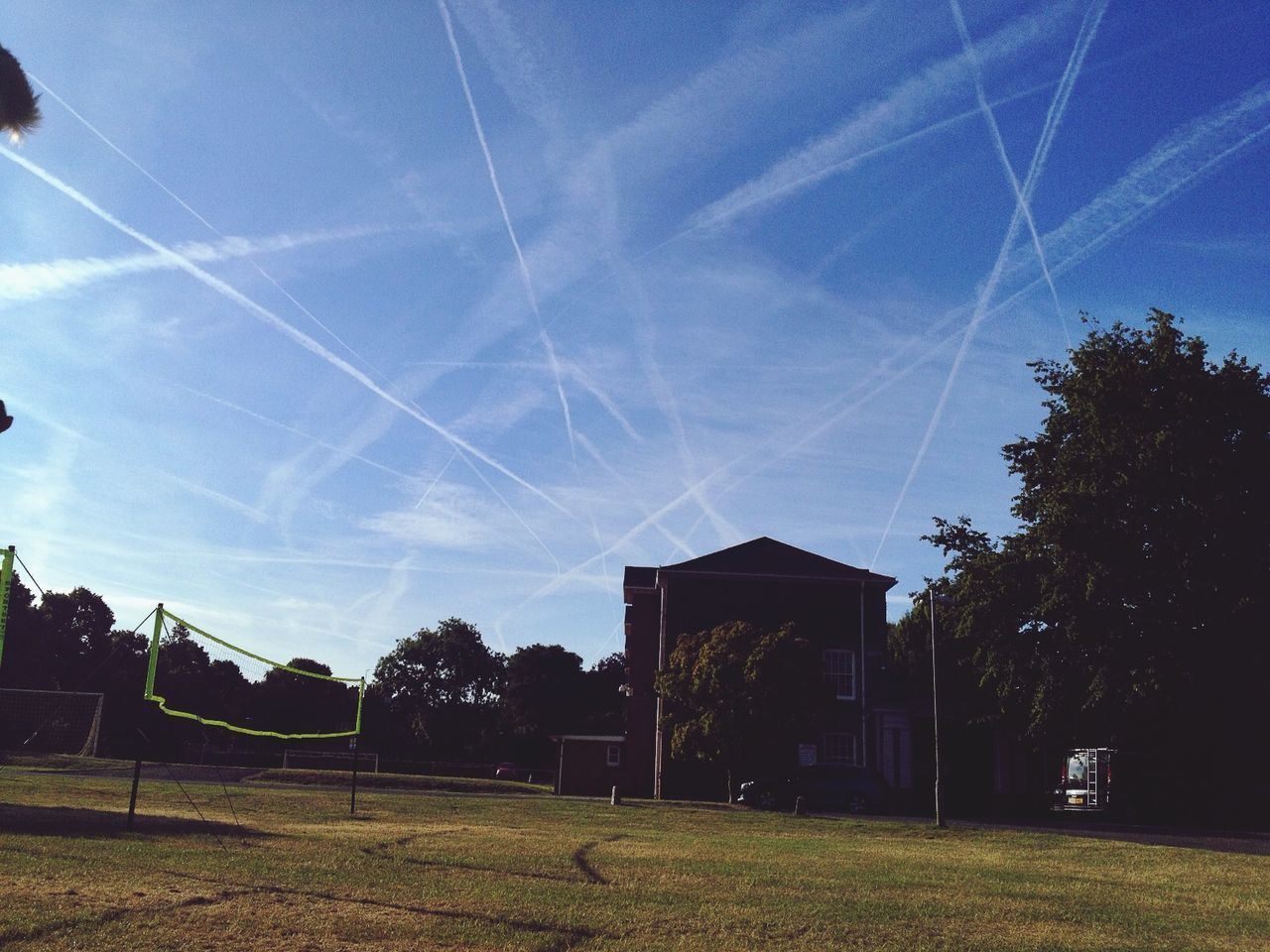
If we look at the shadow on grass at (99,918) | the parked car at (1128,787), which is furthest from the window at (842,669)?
the shadow on grass at (99,918)

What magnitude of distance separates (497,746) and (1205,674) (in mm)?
62351

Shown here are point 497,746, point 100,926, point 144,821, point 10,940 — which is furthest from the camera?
point 497,746

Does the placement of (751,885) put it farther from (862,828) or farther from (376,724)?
(376,724)

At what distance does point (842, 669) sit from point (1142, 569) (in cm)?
1433

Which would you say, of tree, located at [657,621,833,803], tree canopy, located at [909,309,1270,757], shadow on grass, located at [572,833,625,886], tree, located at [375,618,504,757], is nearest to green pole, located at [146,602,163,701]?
shadow on grass, located at [572,833,625,886]

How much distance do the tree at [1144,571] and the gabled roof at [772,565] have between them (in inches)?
292

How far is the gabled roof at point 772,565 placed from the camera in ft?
158

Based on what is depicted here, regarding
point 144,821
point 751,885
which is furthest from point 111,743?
point 751,885

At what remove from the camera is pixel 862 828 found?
94.0 feet

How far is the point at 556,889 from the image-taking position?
40.1 ft

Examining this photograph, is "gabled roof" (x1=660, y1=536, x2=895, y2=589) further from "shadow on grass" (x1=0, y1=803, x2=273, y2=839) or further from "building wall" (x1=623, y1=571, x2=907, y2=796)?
"shadow on grass" (x1=0, y1=803, x2=273, y2=839)

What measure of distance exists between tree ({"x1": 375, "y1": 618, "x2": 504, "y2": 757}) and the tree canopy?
200 feet

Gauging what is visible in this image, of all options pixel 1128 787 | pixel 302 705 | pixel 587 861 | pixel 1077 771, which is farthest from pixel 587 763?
pixel 587 861

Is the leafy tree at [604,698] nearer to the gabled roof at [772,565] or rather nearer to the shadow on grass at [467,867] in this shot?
the gabled roof at [772,565]
